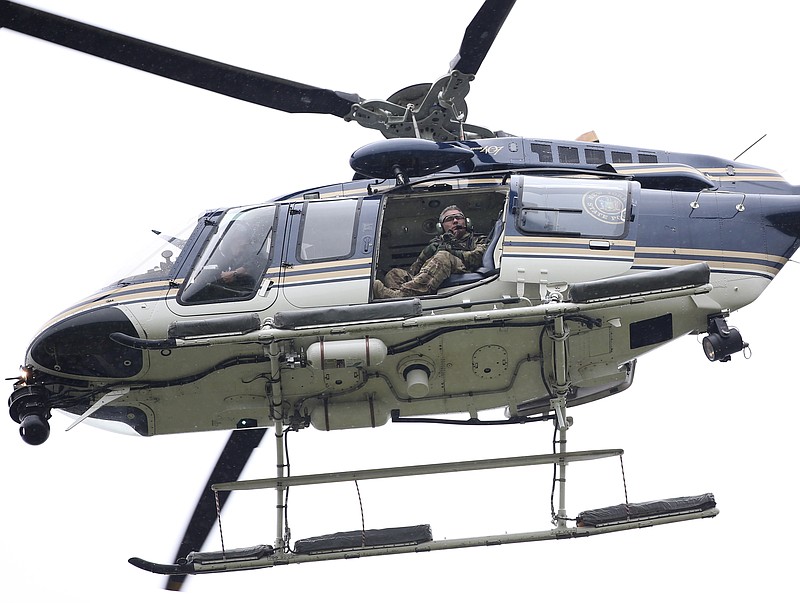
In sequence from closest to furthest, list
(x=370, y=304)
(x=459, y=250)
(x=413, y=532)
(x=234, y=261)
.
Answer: (x=370, y=304) < (x=413, y=532) < (x=234, y=261) < (x=459, y=250)

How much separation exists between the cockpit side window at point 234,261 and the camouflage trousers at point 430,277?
105 centimetres

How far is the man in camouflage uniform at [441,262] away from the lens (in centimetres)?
881

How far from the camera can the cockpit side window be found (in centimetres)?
874

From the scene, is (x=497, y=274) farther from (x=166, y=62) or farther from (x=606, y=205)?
(x=166, y=62)

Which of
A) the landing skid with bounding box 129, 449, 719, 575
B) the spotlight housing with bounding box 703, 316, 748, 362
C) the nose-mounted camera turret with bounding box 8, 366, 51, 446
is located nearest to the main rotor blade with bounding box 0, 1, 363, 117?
the nose-mounted camera turret with bounding box 8, 366, 51, 446

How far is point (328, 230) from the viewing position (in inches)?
355

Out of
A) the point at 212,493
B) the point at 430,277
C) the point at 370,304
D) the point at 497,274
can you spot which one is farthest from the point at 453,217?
the point at 212,493

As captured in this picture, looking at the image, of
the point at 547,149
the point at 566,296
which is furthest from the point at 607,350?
the point at 547,149

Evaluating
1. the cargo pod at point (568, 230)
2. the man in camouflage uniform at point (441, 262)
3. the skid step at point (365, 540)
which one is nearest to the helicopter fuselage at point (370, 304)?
the cargo pod at point (568, 230)

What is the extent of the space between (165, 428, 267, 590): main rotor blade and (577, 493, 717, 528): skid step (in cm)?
346

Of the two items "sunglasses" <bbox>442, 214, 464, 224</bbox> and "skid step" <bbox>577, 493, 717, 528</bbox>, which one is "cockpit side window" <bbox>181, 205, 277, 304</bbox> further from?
"skid step" <bbox>577, 493, 717, 528</bbox>

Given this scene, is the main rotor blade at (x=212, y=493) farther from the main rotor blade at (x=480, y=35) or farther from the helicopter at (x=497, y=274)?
the main rotor blade at (x=480, y=35)

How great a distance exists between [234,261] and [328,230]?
0.79 metres

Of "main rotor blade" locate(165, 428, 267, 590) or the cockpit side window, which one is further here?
"main rotor blade" locate(165, 428, 267, 590)
